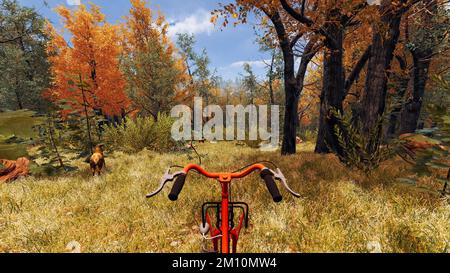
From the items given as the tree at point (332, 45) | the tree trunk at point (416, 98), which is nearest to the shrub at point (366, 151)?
the tree at point (332, 45)

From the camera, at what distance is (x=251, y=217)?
116 inches

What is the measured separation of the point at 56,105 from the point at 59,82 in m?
13.4

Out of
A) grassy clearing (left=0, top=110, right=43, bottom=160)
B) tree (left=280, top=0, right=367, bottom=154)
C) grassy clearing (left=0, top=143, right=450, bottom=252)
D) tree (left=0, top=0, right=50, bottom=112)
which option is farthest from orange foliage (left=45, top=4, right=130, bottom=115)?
tree (left=280, top=0, right=367, bottom=154)

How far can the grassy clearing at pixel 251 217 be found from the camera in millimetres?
2371

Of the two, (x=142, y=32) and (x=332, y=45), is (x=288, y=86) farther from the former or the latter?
(x=142, y=32)

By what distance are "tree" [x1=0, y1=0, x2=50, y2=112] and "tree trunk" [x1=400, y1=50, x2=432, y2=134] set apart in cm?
2552

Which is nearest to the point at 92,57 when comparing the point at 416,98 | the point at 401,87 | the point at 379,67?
the point at 379,67

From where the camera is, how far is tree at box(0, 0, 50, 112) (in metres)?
17.5

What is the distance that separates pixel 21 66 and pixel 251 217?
81.7 feet

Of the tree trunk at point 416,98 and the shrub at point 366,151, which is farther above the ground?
the tree trunk at point 416,98

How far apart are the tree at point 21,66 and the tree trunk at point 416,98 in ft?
83.7

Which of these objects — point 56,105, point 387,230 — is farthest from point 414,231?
point 56,105

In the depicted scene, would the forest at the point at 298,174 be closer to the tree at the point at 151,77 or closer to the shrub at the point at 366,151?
the shrub at the point at 366,151

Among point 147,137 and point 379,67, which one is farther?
point 147,137
